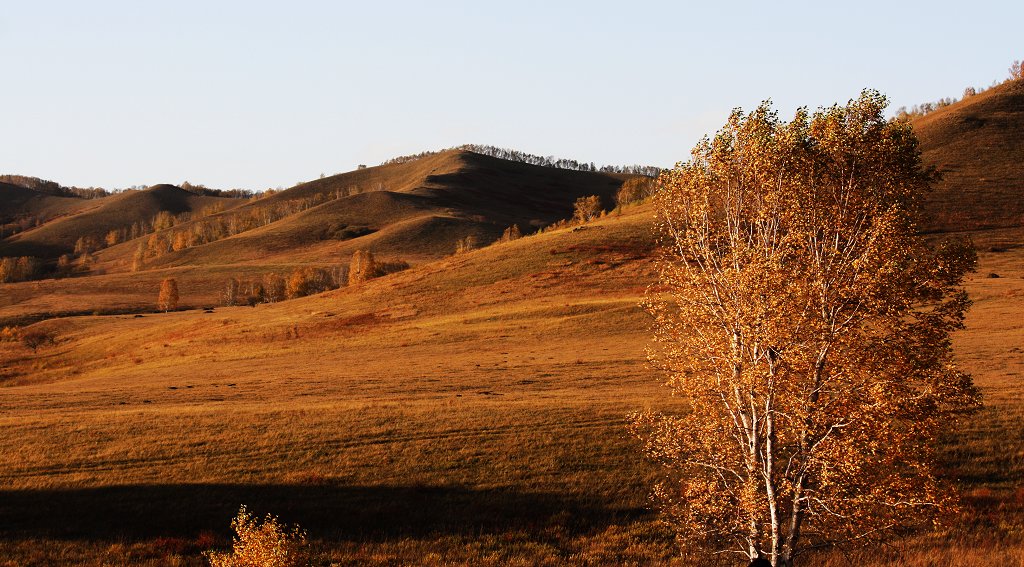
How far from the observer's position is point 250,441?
33.2 metres

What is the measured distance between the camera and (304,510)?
2444 centimetres

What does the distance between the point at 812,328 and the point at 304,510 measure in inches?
680

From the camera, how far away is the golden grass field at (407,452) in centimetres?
2153

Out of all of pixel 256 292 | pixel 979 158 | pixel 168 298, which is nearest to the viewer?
pixel 979 158

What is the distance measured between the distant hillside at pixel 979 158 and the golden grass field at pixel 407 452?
3699 cm

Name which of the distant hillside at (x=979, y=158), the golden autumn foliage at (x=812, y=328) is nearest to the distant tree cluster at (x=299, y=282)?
the distant hillside at (x=979, y=158)

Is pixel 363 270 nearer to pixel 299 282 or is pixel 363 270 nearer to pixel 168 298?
pixel 299 282

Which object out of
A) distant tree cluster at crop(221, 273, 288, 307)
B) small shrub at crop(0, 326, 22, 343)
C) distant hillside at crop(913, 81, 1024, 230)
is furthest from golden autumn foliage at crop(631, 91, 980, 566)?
distant tree cluster at crop(221, 273, 288, 307)

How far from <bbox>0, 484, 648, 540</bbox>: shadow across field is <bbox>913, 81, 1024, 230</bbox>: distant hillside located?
88.1 meters

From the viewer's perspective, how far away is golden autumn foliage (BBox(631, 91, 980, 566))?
52.8ft

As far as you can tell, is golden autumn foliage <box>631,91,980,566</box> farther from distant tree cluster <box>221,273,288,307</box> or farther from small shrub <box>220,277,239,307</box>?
small shrub <box>220,277,239,307</box>

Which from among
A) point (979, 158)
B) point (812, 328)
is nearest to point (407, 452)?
point (812, 328)

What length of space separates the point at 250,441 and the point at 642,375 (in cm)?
2661

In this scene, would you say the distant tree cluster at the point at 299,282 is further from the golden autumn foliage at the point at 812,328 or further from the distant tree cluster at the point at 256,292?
the golden autumn foliage at the point at 812,328
